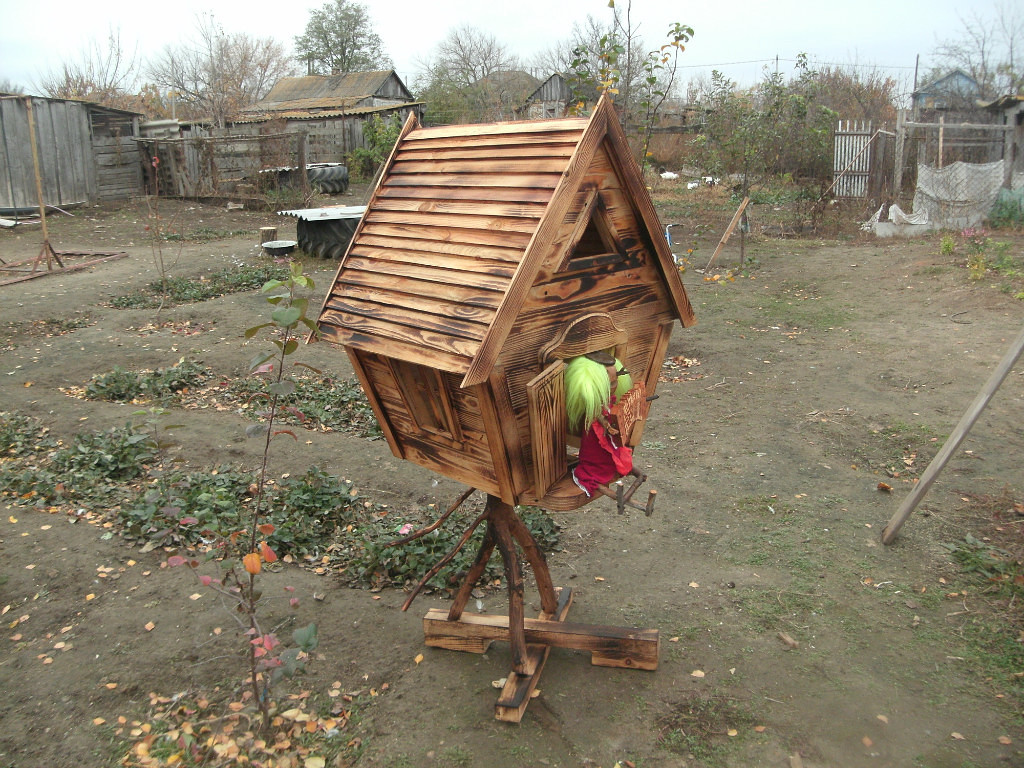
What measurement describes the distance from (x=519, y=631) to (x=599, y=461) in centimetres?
93

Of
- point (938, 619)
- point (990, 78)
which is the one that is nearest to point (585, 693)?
point (938, 619)

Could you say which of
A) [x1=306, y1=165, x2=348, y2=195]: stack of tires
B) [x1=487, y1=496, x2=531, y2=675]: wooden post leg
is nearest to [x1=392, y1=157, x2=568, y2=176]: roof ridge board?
[x1=487, y1=496, x2=531, y2=675]: wooden post leg

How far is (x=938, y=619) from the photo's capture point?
371 centimetres

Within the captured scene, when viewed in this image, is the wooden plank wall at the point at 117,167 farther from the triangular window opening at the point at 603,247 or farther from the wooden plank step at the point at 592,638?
the triangular window opening at the point at 603,247

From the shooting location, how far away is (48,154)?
1795cm

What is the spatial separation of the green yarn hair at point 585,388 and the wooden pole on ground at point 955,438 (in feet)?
8.22

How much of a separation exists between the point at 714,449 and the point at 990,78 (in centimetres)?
2289

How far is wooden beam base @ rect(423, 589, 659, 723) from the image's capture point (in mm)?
3164

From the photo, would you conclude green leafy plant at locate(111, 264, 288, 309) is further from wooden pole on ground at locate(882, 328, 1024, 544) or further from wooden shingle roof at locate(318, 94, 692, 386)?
wooden pole on ground at locate(882, 328, 1024, 544)

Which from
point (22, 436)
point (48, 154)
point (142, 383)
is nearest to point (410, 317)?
point (22, 436)

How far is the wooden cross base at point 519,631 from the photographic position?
3121 millimetres

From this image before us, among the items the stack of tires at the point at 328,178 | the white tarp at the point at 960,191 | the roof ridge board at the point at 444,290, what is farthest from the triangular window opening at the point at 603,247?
the stack of tires at the point at 328,178

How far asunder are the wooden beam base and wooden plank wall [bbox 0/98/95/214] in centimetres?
1710

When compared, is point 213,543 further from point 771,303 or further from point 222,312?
point 771,303
